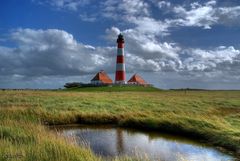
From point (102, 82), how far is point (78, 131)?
212 ft

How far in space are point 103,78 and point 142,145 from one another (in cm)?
7013

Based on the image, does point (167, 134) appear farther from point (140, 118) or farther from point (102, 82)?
point (102, 82)

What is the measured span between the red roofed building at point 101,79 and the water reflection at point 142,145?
64.0 m

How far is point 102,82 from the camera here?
8369 cm

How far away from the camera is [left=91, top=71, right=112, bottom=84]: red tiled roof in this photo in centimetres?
8469

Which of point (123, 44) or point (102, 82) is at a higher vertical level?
point (123, 44)

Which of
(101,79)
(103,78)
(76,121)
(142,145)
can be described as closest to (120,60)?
(101,79)

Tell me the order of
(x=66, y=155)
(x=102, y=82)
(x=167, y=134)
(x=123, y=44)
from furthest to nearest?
(x=102, y=82)
(x=123, y=44)
(x=167, y=134)
(x=66, y=155)

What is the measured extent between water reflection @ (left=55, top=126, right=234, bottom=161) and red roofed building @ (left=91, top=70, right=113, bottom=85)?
2518 inches

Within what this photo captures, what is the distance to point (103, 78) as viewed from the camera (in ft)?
280

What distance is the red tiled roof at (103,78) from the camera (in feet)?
278

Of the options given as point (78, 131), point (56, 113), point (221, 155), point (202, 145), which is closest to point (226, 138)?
point (202, 145)

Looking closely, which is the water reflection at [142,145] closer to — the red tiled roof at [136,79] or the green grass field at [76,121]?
the green grass field at [76,121]

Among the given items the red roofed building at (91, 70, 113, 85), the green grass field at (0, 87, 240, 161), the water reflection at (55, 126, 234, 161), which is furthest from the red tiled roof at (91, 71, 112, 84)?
the water reflection at (55, 126, 234, 161)
